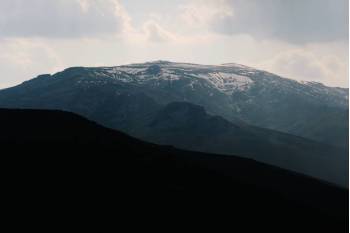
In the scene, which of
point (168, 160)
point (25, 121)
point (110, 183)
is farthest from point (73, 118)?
point (110, 183)

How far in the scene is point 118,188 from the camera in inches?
2542

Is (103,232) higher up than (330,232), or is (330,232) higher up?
(103,232)

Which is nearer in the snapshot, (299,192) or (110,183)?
(110,183)

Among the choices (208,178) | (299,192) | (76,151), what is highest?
(76,151)

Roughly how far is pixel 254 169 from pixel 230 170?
6.31m

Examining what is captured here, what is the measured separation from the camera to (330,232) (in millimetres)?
71000

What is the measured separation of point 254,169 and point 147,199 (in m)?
62.5

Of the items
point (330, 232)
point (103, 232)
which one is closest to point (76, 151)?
point (103, 232)

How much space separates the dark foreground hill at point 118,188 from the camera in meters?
55.7

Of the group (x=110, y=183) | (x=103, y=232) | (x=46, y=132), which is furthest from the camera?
(x=46, y=132)

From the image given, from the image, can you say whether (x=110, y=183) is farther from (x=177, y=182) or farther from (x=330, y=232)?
(x=330, y=232)

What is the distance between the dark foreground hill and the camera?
5570cm

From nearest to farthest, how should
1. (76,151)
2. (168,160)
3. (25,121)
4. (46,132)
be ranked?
(76,151) < (168,160) < (46,132) < (25,121)

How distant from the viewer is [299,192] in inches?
4363
